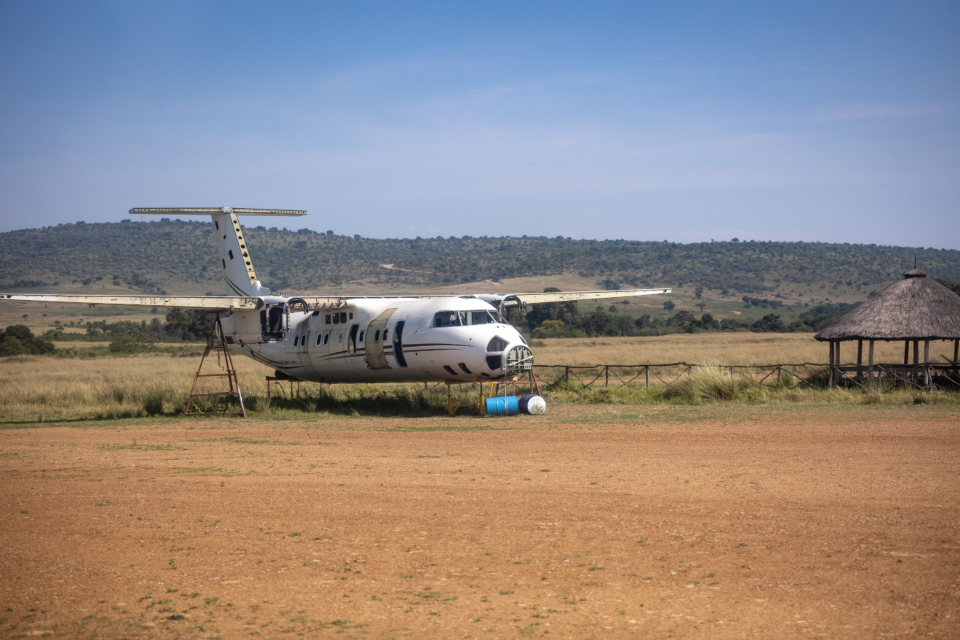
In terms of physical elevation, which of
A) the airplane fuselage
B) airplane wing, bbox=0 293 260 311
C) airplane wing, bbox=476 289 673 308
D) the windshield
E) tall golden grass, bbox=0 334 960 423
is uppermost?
airplane wing, bbox=476 289 673 308

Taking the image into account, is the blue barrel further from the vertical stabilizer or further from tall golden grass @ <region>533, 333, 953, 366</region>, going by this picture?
tall golden grass @ <region>533, 333, 953, 366</region>

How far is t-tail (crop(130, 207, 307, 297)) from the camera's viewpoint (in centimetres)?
3166

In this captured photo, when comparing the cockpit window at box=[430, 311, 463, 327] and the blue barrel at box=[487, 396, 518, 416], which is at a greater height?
the cockpit window at box=[430, 311, 463, 327]

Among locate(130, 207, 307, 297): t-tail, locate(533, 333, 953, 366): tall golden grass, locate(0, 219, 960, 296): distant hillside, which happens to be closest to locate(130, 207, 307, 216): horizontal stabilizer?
locate(130, 207, 307, 297): t-tail

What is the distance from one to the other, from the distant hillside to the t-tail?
102 meters

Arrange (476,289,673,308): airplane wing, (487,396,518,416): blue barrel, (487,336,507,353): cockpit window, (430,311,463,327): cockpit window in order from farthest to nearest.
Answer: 1. (476,289,673,308): airplane wing
2. (430,311,463,327): cockpit window
3. (487,396,518,416): blue barrel
4. (487,336,507,353): cockpit window

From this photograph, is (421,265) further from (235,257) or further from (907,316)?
(907,316)

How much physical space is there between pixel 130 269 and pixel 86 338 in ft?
250

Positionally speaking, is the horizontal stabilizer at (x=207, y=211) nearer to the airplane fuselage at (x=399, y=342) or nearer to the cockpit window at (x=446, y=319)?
the airplane fuselage at (x=399, y=342)

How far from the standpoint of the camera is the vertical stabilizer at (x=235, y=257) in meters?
31.7

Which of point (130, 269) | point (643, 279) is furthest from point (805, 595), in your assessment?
point (130, 269)

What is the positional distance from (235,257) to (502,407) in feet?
45.7

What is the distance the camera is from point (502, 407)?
2367 cm

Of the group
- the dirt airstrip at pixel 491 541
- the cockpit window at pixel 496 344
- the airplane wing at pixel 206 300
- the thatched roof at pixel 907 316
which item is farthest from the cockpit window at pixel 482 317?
the thatched roof at pixel 907 316
